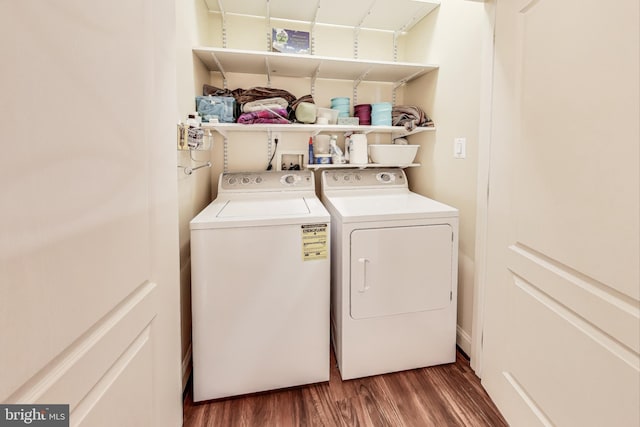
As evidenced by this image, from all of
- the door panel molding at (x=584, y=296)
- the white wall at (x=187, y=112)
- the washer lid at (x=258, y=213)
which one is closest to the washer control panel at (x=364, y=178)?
the washer lid at (x=258, y=213)

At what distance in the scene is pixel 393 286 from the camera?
1744 mm

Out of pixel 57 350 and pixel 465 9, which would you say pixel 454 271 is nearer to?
pixel 465 9

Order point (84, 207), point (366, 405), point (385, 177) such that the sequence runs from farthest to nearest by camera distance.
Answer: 1. point (385, 177)
2. point (366, 405)
3. point (84, 207)

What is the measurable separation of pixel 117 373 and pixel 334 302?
4.60 ft

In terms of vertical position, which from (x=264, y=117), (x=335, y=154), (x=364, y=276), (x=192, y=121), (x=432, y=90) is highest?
(x=432, y=90)

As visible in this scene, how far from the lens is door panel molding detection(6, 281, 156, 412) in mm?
468

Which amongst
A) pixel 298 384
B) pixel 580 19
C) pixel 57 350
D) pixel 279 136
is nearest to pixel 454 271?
pixel 298 384

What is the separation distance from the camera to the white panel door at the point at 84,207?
0.42m

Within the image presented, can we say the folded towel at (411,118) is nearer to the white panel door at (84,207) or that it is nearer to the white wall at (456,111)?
the white wall at (456,111)

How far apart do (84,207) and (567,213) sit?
4.28ft

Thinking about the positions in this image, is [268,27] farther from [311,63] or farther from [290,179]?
[290,179]

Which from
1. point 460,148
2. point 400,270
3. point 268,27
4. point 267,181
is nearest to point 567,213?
point 400,270

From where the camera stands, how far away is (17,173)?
0.43 m

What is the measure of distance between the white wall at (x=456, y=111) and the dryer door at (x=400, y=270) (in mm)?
228
